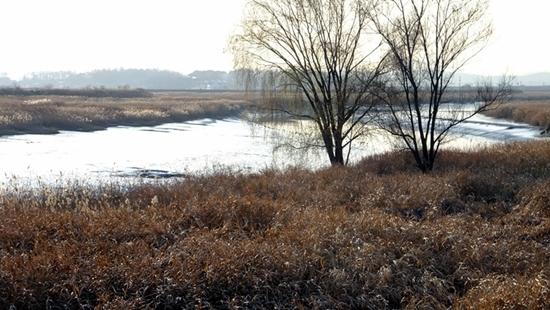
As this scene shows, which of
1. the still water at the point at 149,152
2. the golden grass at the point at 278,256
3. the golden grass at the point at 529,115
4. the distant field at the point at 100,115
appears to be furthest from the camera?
the golden grass at the point at 529,115

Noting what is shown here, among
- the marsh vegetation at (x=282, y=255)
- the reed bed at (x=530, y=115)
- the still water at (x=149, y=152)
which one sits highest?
the marsh vegetation at (x=282, y=255)

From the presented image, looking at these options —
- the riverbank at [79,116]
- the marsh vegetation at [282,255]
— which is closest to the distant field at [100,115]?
the riverbank at [79,116]

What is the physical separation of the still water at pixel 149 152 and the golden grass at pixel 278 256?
716cm

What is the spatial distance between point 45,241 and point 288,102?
16.3 meters

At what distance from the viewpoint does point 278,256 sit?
23.8 ft

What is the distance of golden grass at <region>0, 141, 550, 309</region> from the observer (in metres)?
6.33

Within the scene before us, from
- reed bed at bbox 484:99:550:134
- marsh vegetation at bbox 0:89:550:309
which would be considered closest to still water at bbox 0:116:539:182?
reed bed at bbox 484:99:550:134

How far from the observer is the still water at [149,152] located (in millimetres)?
20672

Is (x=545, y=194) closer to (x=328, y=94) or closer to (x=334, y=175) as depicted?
(x=334, y=175)

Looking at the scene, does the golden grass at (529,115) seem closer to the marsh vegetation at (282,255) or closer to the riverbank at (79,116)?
the riverbank at (79,116)

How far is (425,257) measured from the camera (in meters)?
7.82

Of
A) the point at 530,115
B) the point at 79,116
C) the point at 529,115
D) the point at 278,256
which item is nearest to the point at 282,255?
the point at 278,256

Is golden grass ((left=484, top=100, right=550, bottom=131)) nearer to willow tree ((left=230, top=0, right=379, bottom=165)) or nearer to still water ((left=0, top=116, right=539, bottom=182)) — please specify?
still water ((left=0, top=116, right=539, bottom=182))

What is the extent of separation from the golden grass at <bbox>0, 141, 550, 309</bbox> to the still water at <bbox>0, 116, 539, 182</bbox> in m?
7.16
